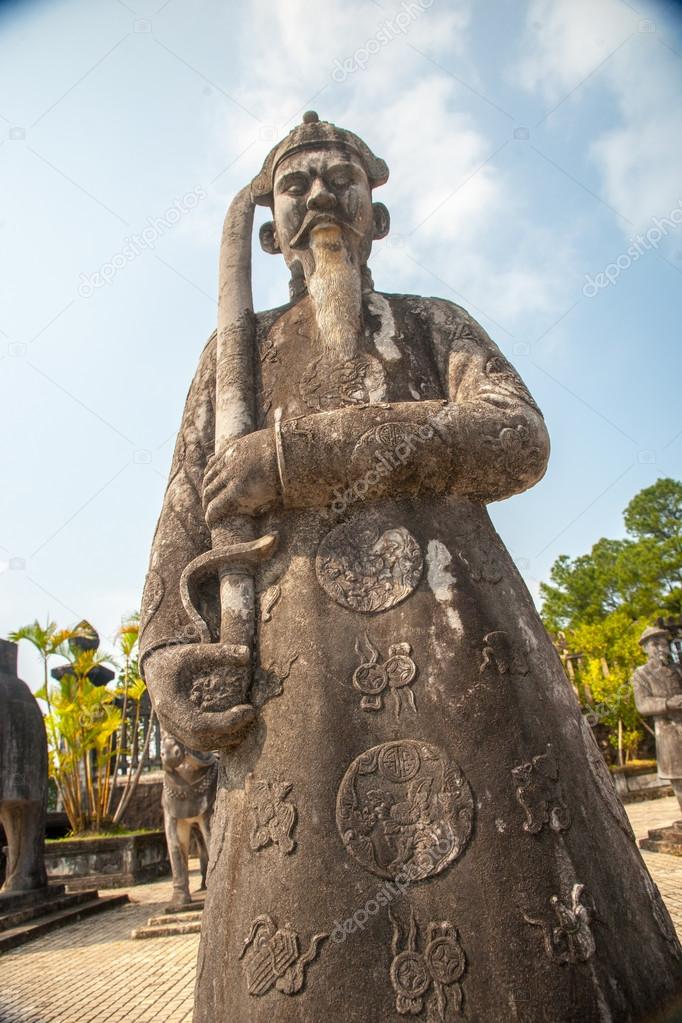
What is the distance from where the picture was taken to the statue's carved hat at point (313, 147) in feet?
11.6

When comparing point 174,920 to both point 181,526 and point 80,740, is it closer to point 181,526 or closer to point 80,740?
point 181,526

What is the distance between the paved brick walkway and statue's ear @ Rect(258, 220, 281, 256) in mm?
4019

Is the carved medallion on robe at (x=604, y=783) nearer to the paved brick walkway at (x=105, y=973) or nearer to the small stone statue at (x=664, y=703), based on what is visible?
the paved brick walkway at (x=105, y=973)

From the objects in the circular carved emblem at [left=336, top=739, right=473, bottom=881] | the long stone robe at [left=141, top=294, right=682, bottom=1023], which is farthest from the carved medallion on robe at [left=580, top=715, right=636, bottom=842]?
the circular carved emblem at [left=336, top=739, right=473, bottom=881]

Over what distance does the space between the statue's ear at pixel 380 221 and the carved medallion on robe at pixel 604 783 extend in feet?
8.96

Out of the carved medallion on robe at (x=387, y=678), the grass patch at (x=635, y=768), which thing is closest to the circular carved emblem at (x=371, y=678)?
the carved medallion on robe at (x=387, y=678)

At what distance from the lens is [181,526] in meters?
2.99

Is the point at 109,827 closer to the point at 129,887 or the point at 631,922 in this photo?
the point at 129,887

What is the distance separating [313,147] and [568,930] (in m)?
3.43

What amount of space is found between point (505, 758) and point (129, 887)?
10.4 meters

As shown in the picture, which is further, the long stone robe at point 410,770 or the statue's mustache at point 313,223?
the statue's mustache at point 313,223

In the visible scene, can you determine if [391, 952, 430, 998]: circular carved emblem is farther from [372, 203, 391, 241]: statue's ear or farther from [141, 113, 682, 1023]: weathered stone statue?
[372, 203, 391, 241]: statue's ear

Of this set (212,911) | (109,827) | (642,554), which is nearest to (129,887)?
(109,827)

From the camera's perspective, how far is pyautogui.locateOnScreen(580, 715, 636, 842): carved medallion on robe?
2.29 metres
